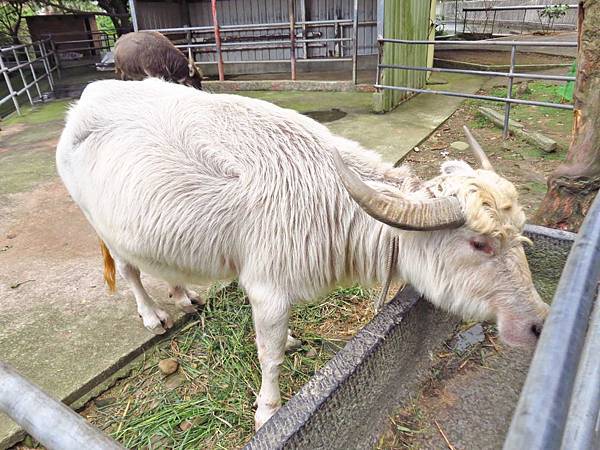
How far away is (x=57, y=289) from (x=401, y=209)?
268 centimetres

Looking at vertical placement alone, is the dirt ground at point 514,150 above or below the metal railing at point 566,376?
below

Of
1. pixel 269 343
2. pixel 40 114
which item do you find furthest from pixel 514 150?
pixel 40 114

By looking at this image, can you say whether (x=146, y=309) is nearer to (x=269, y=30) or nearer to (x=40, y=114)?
(x=40, y=114)

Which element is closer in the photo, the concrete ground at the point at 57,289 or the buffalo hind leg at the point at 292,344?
the concrete ground at the point at 57,289

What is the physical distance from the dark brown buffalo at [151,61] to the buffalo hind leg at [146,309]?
488cm

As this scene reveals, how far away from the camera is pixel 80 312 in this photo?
287 cm

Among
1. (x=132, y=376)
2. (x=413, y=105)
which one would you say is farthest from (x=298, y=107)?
(x=132, y=376)

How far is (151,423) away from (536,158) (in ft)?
16.0

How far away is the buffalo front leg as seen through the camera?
1.95m

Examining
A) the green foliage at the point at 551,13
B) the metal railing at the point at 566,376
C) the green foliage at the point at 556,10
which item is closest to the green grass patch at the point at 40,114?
the metal railing at the point at 566,376

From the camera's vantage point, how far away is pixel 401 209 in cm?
159

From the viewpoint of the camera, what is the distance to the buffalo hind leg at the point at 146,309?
2.67 m

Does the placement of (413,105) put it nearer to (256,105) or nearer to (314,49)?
(314,49)

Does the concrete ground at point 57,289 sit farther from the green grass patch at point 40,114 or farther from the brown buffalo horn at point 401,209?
the green grass patch at point 40,114
